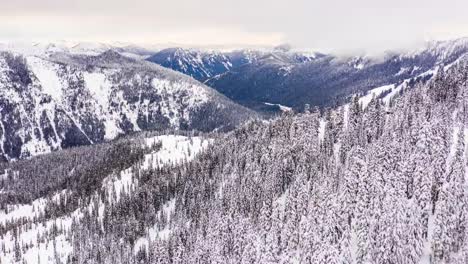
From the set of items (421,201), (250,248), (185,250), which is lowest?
(185,250)

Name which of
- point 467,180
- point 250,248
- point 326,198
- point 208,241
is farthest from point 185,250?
point 467,180

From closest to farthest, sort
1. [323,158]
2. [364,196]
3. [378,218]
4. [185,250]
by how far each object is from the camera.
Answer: [378,218]
[364,196]
[185,250]
[323,158]

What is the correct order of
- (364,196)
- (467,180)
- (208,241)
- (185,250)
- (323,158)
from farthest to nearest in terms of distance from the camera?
1. (323,158)
2. (185,250)
3. (208,241)
4. (467,180)
5. (364,196)

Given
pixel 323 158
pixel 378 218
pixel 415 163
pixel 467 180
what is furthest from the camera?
pixel 323 158

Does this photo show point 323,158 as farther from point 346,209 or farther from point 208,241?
point 346,209

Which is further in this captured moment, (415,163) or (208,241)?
(208,241)

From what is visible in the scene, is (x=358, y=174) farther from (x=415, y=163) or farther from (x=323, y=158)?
(x=323, y=158)

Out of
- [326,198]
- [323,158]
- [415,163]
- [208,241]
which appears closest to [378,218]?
[326,198]

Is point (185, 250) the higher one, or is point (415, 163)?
point (415, 163)

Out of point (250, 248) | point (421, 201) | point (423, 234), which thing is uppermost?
point (421, 201)
